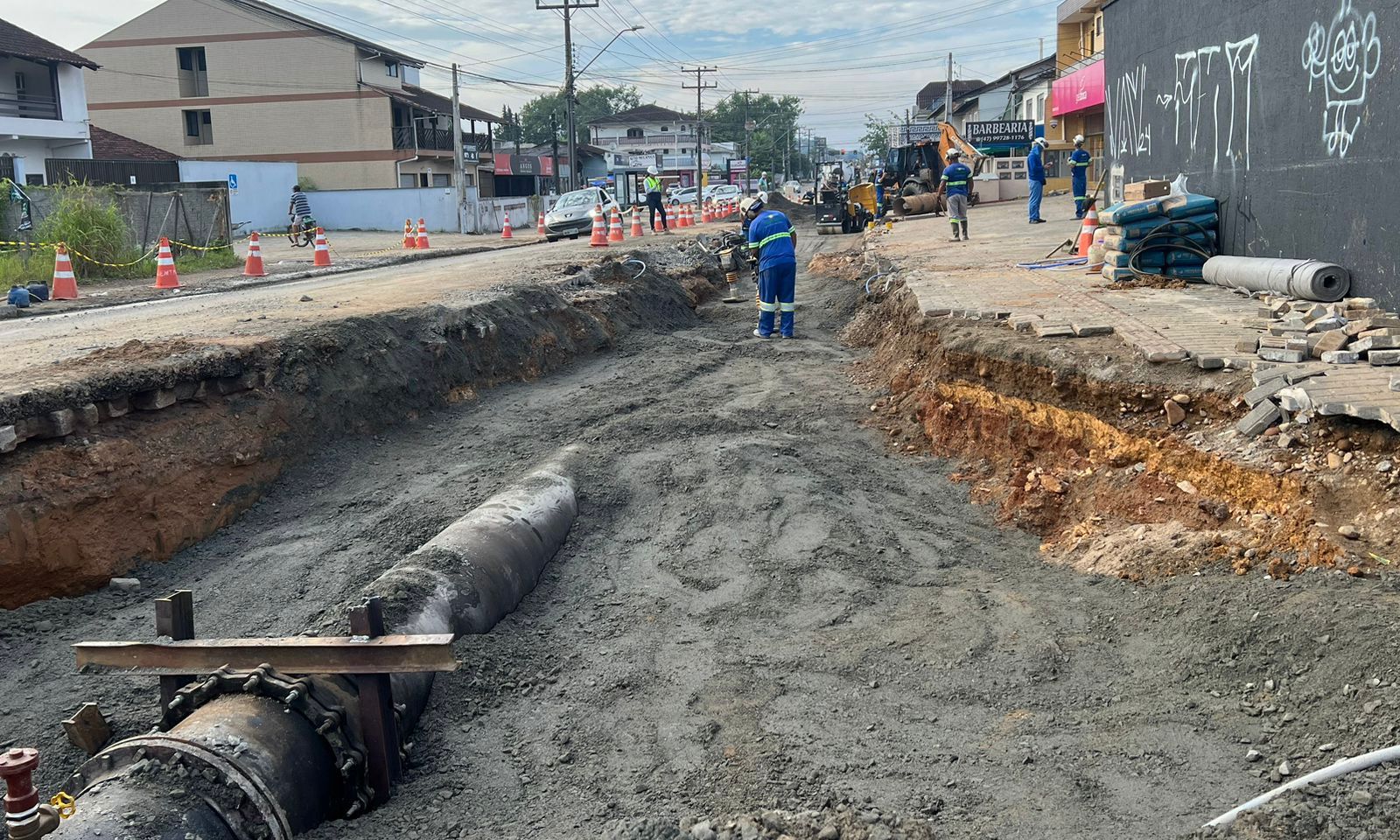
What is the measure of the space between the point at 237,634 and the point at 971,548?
408 cm

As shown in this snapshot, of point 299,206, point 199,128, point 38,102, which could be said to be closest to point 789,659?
point 299,206

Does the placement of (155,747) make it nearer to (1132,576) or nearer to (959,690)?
(959,690)

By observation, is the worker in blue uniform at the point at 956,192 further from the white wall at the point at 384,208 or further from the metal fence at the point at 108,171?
the metal fence at the point at 108,171

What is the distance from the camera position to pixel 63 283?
14.8 metres

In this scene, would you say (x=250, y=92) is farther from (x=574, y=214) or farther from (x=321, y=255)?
(x=321, y=255)

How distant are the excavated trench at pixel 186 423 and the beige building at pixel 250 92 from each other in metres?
40.3

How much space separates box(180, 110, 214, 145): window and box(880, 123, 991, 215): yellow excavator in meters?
30.4

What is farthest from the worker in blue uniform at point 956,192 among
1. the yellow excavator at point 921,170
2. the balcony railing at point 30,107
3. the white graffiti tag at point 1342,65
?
the balcony railing at point 30,107

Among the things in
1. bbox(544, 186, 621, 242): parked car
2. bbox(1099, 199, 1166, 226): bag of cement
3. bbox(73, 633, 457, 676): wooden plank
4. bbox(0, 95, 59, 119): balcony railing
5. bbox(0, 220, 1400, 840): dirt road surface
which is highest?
bbox(0, 95, 59, 119): balcony railing

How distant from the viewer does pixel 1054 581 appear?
19.0ft

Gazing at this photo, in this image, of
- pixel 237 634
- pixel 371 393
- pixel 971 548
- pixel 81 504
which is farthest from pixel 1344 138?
pixel 81 504

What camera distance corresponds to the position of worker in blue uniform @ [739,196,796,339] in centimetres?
1258

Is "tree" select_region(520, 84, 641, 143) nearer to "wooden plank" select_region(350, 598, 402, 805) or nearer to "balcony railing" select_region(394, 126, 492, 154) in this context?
"balcony railing" select_region(394, 126, 492, 154)

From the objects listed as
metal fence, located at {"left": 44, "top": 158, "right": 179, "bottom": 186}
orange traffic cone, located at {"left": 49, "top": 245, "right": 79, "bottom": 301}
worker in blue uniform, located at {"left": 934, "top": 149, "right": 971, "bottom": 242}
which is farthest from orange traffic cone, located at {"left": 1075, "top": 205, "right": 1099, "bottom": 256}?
metal fence, located at {"left": 44, "top": 158, "right": 179, "bottom": 186}
